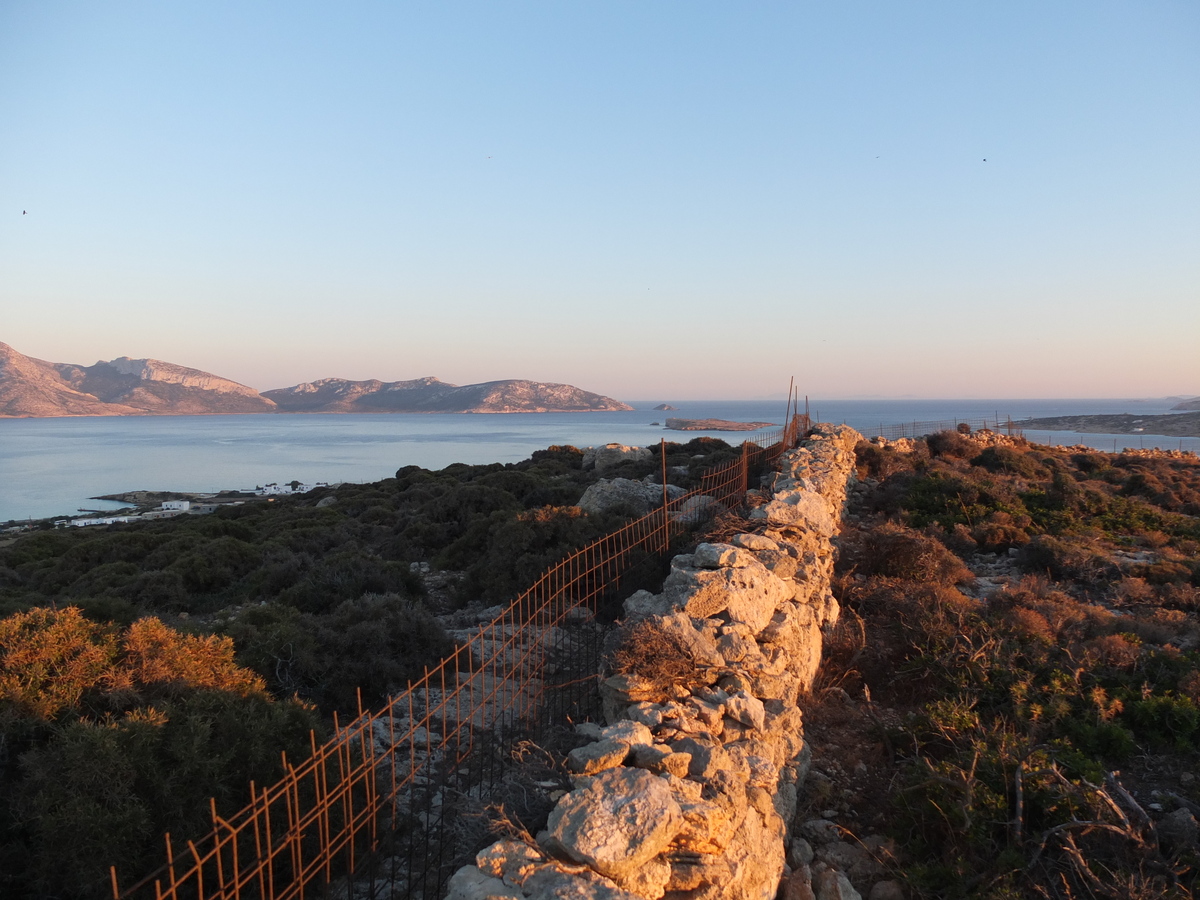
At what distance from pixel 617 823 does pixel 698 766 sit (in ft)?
2.30

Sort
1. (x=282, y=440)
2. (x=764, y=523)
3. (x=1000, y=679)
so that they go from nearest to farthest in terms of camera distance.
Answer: (x=1000, y=679) → (x=764, y=523) → (x=282, y=440)

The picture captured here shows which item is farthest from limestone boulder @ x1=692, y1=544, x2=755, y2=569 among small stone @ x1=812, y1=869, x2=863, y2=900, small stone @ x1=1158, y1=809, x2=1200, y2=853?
small stone @ x1=1158, y1=809, x2=1200, y2=853

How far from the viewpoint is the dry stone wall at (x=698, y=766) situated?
2314 mm

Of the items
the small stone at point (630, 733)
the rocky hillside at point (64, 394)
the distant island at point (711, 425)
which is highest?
the rocky hillside at point (64, 394)

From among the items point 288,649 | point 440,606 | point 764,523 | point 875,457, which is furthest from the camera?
point 875,457

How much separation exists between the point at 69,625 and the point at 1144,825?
6068 mm

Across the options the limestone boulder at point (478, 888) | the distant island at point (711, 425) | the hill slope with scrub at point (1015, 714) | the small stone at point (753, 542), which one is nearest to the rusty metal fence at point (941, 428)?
the hill slope with scrub at point (1015, 714)

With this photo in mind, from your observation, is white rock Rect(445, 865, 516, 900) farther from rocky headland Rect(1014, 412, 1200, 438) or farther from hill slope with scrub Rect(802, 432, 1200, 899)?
rocky headland Rect(1014, 412, 1200, 438)

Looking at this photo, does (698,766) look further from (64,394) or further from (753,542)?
(64,394)

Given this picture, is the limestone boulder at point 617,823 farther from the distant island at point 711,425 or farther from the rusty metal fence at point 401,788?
the distant island at point 711,425

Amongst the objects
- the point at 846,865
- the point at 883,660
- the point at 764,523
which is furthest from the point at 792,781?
the point at 764,523

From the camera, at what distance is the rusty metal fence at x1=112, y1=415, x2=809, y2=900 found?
2.85m

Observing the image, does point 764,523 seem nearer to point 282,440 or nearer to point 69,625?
point 69,625

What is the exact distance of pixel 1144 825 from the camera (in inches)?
144
